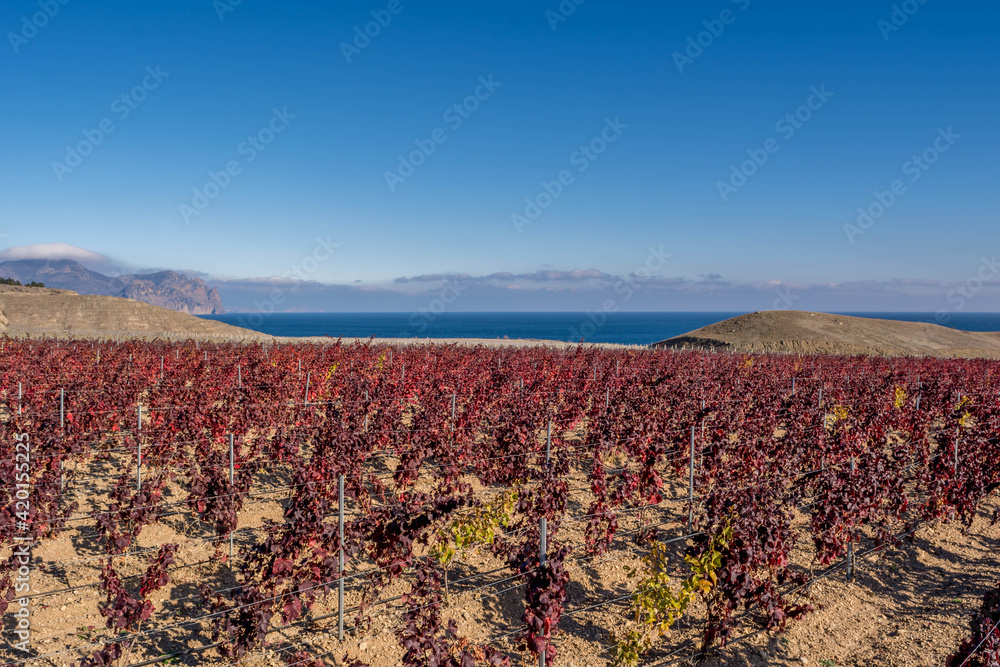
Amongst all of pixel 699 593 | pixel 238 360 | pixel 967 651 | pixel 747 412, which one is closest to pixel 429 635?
pixel 699 593

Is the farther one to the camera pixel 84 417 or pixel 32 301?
pixel 32 301

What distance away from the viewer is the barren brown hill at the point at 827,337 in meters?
51.6

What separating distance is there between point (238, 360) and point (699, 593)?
16.6m

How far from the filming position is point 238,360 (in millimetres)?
18328

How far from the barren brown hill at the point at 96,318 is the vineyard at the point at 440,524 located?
47.9 metres

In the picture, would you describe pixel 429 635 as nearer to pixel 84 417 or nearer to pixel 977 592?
pixel 977 592

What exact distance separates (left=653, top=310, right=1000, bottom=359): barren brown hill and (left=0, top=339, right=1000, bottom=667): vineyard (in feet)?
136

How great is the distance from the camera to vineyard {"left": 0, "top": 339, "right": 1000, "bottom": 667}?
199 inches
